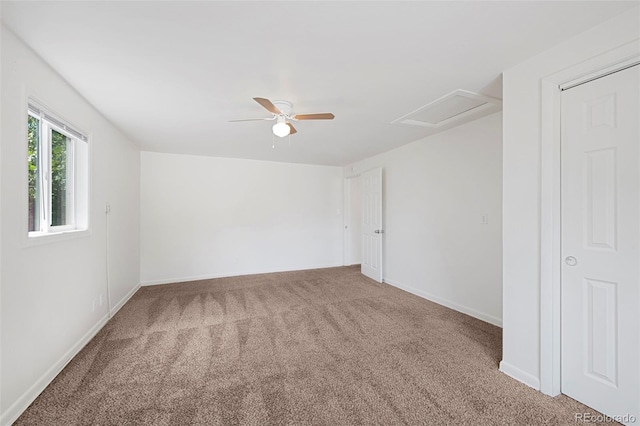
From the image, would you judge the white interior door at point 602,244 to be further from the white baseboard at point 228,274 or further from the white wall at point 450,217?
the white baseboard at point 228,274

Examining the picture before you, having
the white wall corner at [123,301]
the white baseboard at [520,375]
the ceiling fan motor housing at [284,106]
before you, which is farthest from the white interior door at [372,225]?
the white wall corner at [123,301]

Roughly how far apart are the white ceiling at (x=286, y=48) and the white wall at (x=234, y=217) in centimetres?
206

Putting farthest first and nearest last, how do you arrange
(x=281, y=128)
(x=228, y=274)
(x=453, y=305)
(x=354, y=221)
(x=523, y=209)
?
(x=354, y=221)
(x=228, y=274)
(x=453, y=305)
(x=281, y=128)
(x=523, y=209)

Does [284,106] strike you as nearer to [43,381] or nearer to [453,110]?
[453,110]

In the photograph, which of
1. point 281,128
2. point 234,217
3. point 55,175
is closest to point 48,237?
point 55,175

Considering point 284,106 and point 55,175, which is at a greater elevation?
point 284,106

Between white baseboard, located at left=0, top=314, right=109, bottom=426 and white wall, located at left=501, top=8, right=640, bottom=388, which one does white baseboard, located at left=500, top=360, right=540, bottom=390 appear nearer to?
white wall, located at left=501, top=8, right=640, bottom=388

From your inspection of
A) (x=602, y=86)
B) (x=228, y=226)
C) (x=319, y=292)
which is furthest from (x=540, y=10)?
(x=228, y=226)

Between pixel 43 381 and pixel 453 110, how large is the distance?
173 inches

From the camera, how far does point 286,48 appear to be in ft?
5.76

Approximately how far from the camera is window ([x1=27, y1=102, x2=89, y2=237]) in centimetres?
198

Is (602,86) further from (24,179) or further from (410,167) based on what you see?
(24,179)

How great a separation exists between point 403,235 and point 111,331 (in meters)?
4.10

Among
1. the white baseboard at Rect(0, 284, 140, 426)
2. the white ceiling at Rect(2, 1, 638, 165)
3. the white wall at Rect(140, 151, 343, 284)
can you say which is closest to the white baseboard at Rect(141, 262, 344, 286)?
the white wall at Rect(140, 151, 343, 284)
